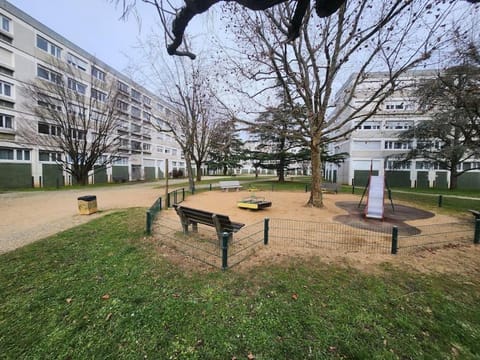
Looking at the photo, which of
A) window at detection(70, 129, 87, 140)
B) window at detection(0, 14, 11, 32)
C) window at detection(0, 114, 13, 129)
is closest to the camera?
window at detection(0, 14, 11, 32)

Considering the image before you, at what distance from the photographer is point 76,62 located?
2577 centimetres

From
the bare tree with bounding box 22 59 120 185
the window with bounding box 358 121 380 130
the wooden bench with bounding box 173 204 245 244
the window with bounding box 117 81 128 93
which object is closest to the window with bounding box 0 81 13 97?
the bare tree with bounding box 22 59 120 185

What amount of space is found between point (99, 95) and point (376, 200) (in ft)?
110

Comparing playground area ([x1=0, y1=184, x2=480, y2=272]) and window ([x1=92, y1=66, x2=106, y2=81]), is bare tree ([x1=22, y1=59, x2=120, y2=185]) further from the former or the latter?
playground area ([x1=0, y1=184, x2=480, y2=272])

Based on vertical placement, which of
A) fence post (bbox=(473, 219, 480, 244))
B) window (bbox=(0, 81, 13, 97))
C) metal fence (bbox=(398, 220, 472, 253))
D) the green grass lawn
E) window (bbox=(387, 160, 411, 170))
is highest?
window (bbox=(0, 81, 13, 97))

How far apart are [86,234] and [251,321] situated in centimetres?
563

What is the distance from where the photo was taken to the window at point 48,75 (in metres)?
21.3

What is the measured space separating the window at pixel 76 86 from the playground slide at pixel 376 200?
30.3 meters

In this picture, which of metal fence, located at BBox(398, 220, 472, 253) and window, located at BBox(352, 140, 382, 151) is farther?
window, located at BBox(352, 140, 382, 151)

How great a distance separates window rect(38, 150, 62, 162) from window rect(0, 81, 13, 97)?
19.3ft

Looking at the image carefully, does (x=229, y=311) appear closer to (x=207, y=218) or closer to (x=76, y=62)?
(x=207, y=218)

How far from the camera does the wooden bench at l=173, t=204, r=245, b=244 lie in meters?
4.56

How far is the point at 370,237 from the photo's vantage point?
19.3 ft

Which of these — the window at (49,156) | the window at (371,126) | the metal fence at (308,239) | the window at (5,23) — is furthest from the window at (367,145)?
the window at (5,23)
